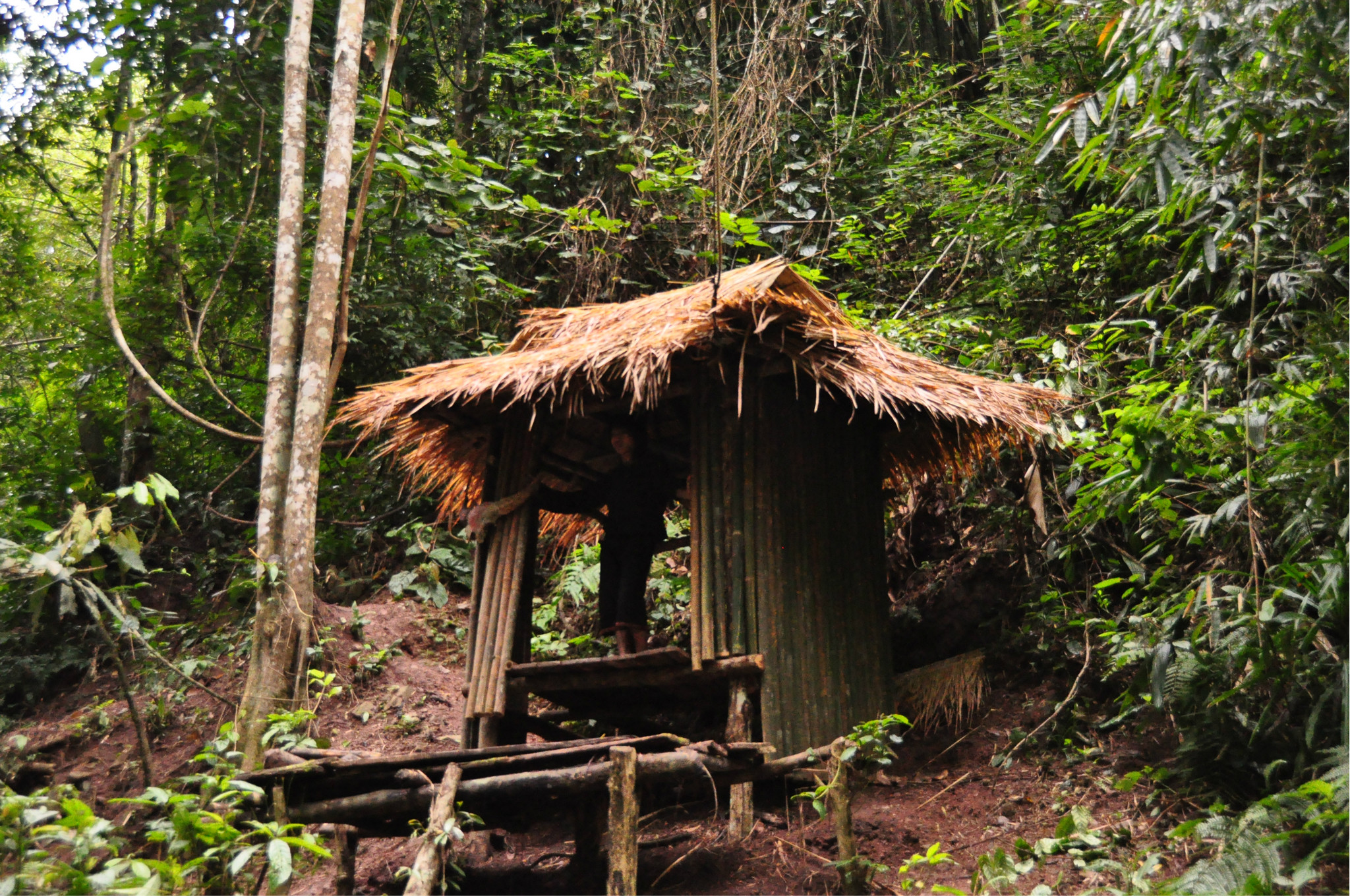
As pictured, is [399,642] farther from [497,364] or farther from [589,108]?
[589,108]

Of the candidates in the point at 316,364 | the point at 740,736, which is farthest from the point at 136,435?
the point at 740,736

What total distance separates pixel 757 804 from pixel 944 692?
144 cm

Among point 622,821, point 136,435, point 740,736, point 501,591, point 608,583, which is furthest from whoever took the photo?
point 136,435

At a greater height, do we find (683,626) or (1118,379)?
(1118,379)

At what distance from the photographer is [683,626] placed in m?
7.93

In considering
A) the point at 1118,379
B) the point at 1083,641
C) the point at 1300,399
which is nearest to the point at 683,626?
the point at 1083,641

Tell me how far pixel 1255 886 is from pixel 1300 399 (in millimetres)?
1894

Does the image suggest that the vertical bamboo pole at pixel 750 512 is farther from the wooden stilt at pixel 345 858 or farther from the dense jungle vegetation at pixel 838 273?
the wooden stilt at pixel 345 858

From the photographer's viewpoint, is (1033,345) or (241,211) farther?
(241,211)

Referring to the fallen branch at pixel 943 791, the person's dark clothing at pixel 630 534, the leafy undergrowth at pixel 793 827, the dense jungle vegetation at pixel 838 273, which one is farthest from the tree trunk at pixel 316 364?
the fallen branch at pixel 943 791

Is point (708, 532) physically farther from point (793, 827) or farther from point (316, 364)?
point (316, 364)

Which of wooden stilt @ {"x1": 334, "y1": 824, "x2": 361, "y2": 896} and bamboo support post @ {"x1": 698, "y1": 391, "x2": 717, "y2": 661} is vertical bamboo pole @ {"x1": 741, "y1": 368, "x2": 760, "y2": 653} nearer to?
bamboo support post @ {"x1": 698, "y1": 391, "x2": 717, "y2": 661}

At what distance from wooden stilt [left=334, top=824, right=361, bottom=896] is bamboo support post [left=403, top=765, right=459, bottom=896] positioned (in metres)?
1.06

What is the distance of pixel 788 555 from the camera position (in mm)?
5602
